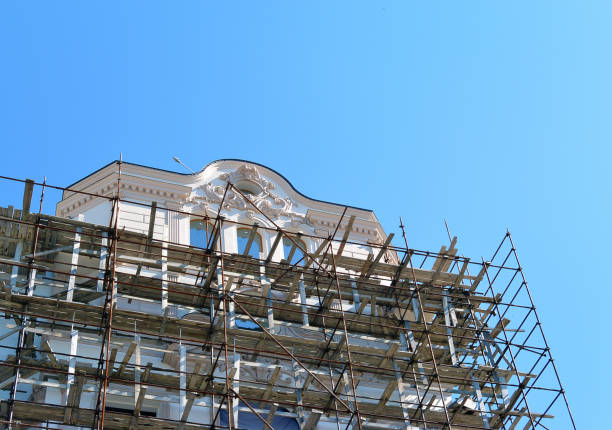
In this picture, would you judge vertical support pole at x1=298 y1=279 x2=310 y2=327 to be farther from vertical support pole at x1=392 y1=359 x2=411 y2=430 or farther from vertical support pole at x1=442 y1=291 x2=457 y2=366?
vertical support pole at x1=442 y1=291 x2=457 y2=366

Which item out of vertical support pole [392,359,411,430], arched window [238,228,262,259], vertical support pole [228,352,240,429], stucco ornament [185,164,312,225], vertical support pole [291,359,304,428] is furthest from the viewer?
stucco ornament [185,164,312,225]

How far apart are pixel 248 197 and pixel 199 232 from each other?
1.90m

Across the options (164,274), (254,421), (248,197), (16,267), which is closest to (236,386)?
(254,421)

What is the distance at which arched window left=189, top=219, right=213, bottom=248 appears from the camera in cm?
2545

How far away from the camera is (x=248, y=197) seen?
2711 centimetres

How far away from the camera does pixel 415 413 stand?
20.6 metres

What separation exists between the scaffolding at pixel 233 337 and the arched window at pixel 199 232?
36.3 inches

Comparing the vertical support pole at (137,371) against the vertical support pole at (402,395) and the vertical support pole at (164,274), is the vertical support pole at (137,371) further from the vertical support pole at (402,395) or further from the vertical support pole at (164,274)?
the vertical support pole at (402,395)

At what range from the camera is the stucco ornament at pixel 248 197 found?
87.0ft

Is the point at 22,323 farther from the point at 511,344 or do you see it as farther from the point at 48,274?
the point at 511,344

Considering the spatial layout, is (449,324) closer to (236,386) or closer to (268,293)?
(268,293)

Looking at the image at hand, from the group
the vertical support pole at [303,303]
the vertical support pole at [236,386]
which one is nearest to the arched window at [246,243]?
the vertical support pole at [303,303]

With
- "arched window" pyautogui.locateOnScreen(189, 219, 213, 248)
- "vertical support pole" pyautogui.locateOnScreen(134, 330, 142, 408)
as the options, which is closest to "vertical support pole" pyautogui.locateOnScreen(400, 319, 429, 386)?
"arched window" pyautogui.locateOnScreen(189, 219, 213, 248)

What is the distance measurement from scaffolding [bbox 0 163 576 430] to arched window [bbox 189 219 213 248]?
36.3 inches
